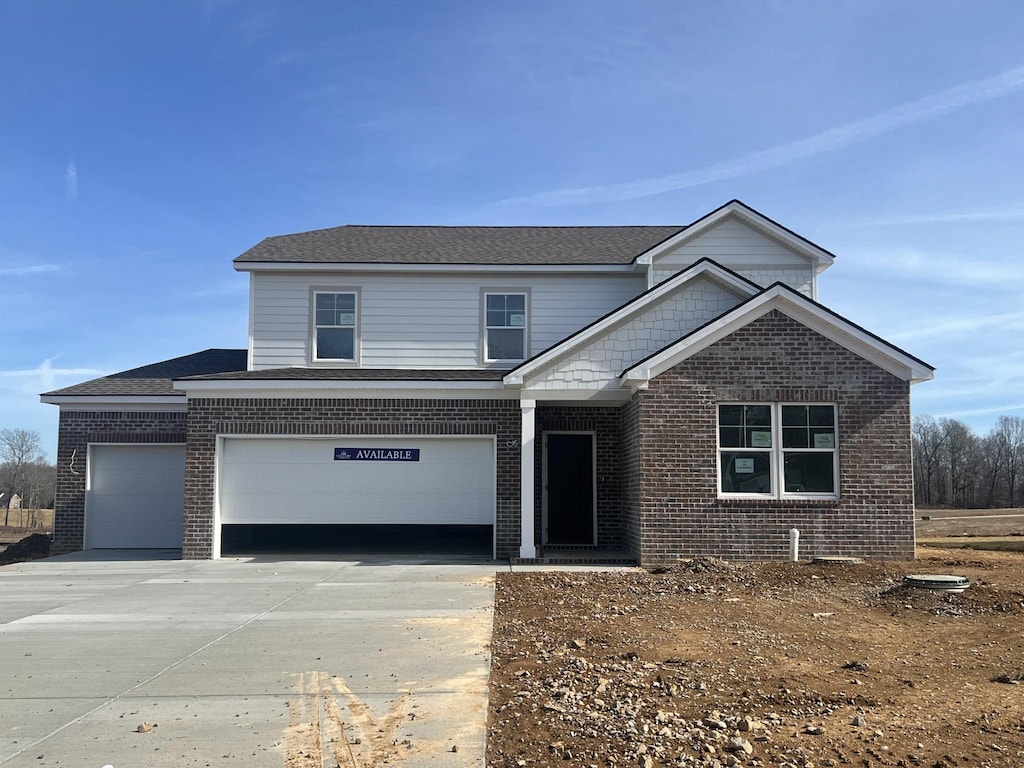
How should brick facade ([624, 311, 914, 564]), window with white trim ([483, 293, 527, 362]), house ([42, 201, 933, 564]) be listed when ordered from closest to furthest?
brick facade ([624, 311, 914, 564])
house ([42, 201, 933, 564])
window with white trim ([483, 293, 527, 362])

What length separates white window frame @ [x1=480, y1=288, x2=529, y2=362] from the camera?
17.7 metres

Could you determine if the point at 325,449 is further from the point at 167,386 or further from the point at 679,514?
the point at 679,514

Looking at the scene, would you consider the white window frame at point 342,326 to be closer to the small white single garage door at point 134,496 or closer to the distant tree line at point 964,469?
the small white single garage door at point 134,496

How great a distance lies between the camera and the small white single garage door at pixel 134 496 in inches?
707

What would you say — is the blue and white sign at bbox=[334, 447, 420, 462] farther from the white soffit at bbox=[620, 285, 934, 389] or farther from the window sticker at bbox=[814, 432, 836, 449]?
the window sticker at bbox=[814, 432, 836, 449]

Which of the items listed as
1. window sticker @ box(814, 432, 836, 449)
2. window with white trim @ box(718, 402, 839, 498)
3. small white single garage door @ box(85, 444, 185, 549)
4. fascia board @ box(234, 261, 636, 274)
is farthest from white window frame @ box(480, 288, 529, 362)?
small white single garage door @ box(85, 444, 185, 549)

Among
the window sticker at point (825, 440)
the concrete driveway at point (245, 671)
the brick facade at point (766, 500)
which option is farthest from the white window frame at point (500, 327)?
the window sticker at point (825, 440)

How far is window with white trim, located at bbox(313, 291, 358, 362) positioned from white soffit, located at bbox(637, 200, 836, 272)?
6014 millimetres

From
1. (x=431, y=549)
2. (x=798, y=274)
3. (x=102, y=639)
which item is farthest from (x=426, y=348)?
(x=102, y=639)

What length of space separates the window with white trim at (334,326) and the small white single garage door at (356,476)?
6.89 feet

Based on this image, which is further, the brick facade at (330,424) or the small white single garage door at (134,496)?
the small white single garage door at (134,496)

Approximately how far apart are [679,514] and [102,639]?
346 inches

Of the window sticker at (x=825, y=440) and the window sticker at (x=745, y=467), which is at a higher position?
the window sticker at (x=825, y=440)

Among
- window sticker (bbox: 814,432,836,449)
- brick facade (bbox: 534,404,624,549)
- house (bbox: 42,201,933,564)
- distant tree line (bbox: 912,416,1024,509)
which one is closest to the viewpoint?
house (bbox: 42,201,933,564)
